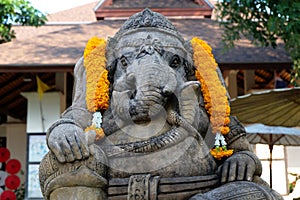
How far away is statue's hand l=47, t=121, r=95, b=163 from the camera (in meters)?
2.05

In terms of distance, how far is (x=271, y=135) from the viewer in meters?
7.41

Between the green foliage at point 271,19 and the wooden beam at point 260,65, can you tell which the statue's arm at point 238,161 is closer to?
the green foliage at point 271,19

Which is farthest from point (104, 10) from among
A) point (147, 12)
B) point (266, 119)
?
point (147, 12)

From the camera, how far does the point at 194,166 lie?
2.23 m

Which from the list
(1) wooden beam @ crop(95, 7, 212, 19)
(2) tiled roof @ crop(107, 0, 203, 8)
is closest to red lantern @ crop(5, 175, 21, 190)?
(1) wooden beam @ crop(95, 7, 212, 19)

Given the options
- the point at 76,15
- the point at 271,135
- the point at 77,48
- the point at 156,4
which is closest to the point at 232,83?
the point at 156,4

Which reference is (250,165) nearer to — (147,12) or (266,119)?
(147,12)

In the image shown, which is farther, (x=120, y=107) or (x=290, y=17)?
(x=290, y=17)

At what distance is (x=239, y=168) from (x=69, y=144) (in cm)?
78

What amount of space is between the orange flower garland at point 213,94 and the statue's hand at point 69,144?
657mm

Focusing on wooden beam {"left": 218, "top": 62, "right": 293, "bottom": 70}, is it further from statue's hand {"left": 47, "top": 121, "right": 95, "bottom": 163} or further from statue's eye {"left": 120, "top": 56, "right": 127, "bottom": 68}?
statue's hand {"left": 47, "top": 121, "right": 95, "bottom": 163}

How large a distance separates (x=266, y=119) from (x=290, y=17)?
1.25m

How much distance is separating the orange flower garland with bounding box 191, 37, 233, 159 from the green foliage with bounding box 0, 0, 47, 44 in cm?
668

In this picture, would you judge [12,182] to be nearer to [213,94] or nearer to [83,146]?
[213,94]
